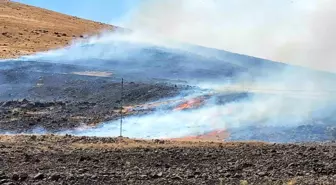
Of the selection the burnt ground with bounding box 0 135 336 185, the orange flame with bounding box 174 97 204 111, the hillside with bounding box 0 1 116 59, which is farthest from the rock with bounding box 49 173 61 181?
the hillside with bounding box 0 1 116 59

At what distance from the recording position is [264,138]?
1748 centimetres

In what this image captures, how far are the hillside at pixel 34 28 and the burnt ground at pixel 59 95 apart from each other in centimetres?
773

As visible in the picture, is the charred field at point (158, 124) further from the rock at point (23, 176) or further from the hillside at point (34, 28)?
the hillside at point (34, 28)

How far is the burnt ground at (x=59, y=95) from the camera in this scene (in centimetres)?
2036

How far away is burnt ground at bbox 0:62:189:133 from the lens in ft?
66.8

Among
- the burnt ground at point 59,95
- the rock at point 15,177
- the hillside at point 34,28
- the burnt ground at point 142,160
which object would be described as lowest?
the rock at point 15,177

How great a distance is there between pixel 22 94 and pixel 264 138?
45.1 ft

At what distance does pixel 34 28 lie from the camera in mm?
55406

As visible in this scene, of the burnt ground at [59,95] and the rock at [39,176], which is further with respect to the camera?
the burnt ground at [59,95]

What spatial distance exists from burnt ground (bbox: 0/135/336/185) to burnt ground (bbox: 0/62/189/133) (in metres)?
5.29

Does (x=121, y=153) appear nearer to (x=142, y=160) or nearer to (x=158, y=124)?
(x=142, y=160)

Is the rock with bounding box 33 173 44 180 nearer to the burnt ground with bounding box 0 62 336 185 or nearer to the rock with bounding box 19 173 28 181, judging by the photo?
the burnt ground with bounding box 0 62 336 185

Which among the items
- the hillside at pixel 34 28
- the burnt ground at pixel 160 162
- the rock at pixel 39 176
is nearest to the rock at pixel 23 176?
the burnt ground at pixel 160 162

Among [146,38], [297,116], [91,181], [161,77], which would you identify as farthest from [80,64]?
[91,181]
